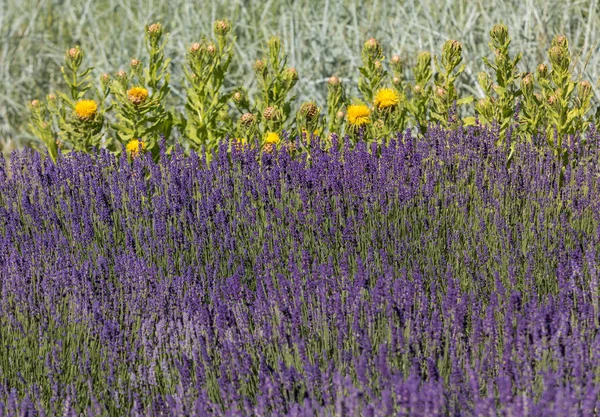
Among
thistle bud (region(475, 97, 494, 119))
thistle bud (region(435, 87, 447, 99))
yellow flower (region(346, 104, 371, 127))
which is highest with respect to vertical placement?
thistle bud (region(435, 87, 447, 99))

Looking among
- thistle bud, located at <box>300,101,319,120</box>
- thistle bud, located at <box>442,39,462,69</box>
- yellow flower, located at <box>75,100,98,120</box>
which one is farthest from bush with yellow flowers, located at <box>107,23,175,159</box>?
thistle bud, located at <box>442,39,462,69</box>

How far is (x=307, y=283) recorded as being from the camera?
10.5 feet

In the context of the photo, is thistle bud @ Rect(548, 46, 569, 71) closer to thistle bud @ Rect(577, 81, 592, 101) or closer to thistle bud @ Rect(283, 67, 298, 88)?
thistle bud @ Rect(577, 81, 592, 101)

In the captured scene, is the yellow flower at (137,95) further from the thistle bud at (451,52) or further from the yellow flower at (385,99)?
the thistle bud at (451,52)

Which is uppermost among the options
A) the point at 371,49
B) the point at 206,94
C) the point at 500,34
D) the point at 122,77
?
the point at 500,34

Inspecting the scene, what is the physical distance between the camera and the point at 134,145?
16.7 ft

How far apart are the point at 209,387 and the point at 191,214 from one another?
141cm

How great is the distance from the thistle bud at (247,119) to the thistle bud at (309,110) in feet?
0.90

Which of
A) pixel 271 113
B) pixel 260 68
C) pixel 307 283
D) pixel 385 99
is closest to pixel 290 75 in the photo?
pixel 260 68

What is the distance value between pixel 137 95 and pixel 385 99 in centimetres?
138

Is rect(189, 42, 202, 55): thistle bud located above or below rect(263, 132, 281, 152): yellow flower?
above

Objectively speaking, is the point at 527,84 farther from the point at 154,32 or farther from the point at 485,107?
the point at 154,32

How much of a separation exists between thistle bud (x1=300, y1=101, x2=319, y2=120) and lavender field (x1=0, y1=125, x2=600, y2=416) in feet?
1.53

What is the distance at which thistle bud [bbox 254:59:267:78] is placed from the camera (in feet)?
16.8
